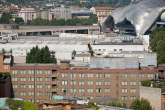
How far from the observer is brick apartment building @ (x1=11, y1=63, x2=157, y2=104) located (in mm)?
40938

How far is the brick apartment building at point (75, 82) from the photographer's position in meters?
40.9

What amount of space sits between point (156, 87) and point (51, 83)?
31.9 feet

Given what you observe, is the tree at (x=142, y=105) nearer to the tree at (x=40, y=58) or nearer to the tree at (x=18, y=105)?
the tree at (x=18, y=105)

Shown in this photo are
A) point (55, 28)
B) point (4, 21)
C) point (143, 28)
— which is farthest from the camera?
point (4, 21)

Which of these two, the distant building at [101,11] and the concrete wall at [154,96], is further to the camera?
the distant building at [101,11]

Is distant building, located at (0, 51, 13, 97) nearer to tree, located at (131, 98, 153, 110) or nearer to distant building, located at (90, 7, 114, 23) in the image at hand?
tree, located at (131, 98, 153, 110)

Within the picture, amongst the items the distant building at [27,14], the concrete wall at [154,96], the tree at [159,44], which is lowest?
the concrete wall at [154,96]

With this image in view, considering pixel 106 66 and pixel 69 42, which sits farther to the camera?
pixel 69 42

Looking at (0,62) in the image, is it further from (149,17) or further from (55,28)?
(55,28)

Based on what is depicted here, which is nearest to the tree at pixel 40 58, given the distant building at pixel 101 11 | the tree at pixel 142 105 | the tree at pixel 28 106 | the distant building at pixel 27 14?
the tree at pixel 142 105

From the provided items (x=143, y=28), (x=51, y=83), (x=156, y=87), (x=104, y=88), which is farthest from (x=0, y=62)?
(x=143, y=28)

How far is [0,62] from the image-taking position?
4309 cm

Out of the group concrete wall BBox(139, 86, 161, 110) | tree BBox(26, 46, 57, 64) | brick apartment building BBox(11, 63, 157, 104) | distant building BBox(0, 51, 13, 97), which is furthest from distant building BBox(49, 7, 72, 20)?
concrete wall BBox(139, 86, 161, 110)

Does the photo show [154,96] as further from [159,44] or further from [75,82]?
[159,44]
